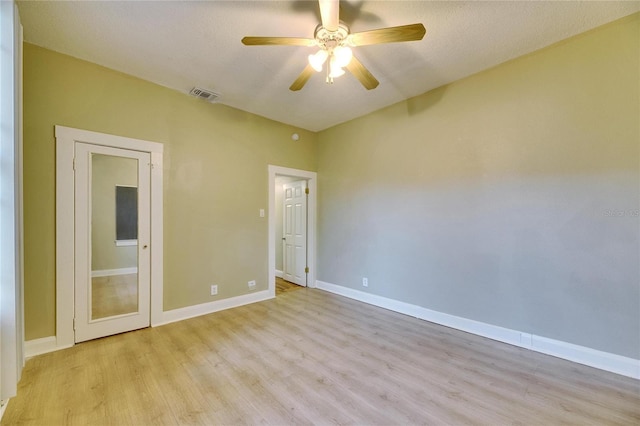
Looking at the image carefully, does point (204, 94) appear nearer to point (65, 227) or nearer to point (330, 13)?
point (65, 227)

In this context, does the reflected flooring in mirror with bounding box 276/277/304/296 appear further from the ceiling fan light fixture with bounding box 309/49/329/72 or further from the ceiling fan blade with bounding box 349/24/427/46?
the ceiling fan blade with bounding box 349/24/427/46

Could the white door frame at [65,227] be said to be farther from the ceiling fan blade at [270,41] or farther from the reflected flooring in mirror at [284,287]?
the reflected flooring in mirror at [284,287]

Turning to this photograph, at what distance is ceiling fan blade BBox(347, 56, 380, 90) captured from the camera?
2155 mm

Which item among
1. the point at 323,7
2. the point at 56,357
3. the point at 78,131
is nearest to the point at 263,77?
the point at 323,7

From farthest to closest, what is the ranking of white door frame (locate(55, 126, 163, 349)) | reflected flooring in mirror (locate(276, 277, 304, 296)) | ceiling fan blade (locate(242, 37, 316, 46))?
reflected flooring in mirror (locate(276, 277, 304, 296)), white door frame (locate(55, 126, 163, 349)), ceiling fan blade (locate(242, 37, 316, 46))

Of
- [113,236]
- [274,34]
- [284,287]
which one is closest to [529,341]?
[284,287]

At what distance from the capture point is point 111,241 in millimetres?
2887

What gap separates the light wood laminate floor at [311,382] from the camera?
Result: 1733mm

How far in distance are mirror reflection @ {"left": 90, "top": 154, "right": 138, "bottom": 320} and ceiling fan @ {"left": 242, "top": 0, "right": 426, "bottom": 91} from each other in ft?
6.92

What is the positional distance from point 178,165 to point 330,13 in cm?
253


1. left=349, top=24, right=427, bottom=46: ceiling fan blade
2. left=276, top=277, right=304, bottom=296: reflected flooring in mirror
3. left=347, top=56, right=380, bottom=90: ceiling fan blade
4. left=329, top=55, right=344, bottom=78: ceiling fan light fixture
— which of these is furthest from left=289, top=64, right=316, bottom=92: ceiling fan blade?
left=276, top=277, right=304, bottom=296: reflected flooring in mirror

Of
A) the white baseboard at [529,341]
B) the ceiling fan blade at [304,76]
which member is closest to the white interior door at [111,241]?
the ceiling fan blade at [304,76]

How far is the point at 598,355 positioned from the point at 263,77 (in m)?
4.15

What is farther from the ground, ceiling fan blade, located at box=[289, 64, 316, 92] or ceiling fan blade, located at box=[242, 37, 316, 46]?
ceiling fan blade, located at box=[242, 37, 316, 46]
